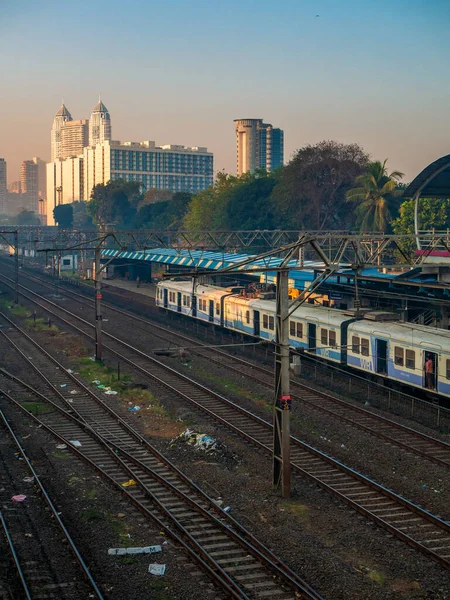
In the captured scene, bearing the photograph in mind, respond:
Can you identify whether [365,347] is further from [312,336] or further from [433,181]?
[433,181]

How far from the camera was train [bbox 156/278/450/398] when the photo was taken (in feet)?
90.8

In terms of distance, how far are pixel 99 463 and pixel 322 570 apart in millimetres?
9238

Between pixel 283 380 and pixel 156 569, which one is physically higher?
pixel 283 380

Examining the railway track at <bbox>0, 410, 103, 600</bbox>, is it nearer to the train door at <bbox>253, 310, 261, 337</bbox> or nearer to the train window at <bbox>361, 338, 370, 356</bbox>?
the train window at <bbox>361, 338, 370, 356</bbox>

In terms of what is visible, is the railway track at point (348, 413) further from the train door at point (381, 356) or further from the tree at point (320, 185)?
the tree at point (320, 185)

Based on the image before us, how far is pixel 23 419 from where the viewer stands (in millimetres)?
27219

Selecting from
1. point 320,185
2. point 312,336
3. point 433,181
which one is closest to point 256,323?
point 312,336

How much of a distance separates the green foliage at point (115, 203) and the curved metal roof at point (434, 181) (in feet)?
369

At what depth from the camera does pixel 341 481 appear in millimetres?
20531

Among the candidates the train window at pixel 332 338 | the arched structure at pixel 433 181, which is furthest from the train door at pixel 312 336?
the arched structure at pixel 433 181

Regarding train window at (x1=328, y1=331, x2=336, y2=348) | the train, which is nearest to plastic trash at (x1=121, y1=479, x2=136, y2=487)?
the train

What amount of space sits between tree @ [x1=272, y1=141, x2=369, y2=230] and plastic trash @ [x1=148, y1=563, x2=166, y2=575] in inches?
2672

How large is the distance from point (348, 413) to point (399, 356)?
3.45 metres

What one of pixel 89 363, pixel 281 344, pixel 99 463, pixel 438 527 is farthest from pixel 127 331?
pixel 438 527
